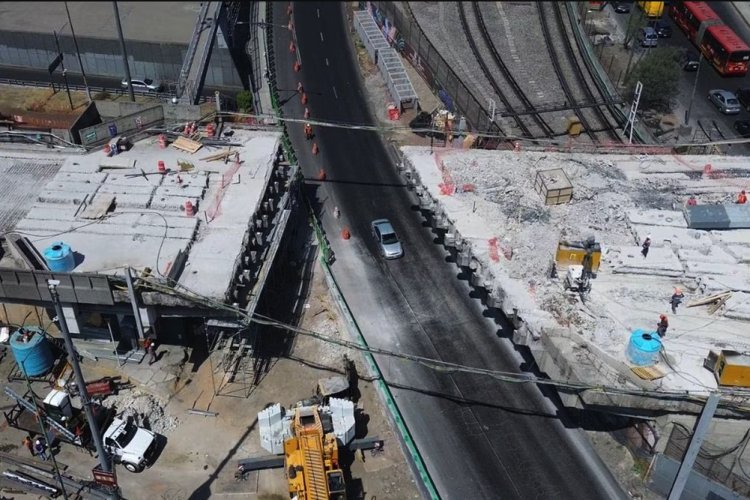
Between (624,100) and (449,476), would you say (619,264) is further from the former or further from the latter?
(624,100)

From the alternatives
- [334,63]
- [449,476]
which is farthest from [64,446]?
[334,63]

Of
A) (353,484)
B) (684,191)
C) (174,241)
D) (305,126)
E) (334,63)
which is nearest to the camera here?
(353,484)

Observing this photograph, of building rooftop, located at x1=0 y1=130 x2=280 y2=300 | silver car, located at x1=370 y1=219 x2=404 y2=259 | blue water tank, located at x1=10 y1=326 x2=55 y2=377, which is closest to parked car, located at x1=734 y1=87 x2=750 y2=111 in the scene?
silver car, located at x1=370 y1=219 x2=404 y2=259

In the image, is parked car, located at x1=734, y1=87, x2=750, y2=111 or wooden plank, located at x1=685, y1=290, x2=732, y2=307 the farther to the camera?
parked car, located at x1=734, y1=87, x2=750, y2=111

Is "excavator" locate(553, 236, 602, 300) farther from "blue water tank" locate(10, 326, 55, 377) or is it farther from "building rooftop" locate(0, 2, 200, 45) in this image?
"building rooftop" locate(0, 2, 200, 45)

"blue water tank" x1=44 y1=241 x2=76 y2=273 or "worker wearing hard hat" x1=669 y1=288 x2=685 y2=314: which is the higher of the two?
"blue water tank" x1=44 y1=241 x2=76 y2=273

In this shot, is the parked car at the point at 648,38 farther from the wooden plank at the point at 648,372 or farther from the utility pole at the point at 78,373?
the utility pole at the point at 78,373

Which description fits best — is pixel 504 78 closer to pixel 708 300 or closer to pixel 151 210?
pixel 708 300

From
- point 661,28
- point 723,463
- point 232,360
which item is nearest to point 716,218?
point 723,463
